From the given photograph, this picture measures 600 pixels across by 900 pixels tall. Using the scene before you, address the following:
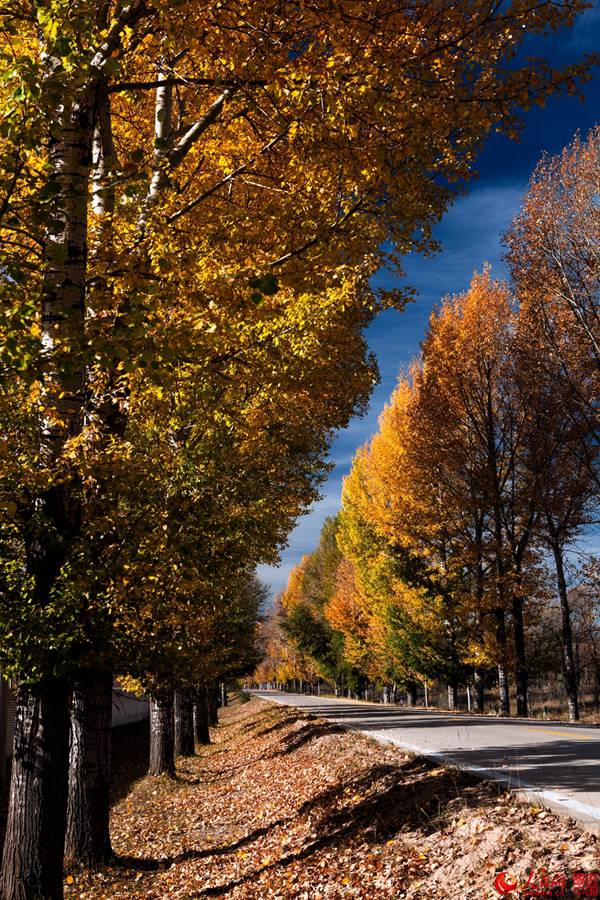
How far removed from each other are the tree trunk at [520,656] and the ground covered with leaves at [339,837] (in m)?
6.82

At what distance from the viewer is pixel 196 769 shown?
16.1 m

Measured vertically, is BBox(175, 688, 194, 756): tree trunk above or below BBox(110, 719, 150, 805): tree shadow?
above

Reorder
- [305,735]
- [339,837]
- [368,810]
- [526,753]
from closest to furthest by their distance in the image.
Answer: [339,837] → [368,810] → [526,753] → [305,735]

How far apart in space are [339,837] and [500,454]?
13.1m

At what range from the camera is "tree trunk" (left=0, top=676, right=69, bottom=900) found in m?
5.21

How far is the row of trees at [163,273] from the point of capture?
441 cm

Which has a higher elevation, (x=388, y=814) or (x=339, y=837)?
(x=388, y=814)

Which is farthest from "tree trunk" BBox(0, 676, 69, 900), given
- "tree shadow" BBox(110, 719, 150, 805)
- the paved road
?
"tree shadow" BBox(110, 719, 150, 805)

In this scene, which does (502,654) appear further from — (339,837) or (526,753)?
(339,837)

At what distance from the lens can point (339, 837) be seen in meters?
6.79

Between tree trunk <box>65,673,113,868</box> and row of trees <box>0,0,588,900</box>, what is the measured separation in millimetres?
28

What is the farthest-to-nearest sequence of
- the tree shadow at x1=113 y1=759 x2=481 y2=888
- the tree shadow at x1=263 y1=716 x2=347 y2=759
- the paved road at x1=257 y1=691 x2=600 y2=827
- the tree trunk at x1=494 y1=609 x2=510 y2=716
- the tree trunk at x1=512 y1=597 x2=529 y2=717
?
the tree trunk at x1=512 y1=597 x2=529 y2=717 < the tree trunk at x1=494 y1=609 x2=510 y2=716 < the tree shadow at x1=263 y1=716 x2=347 y2=759 < the tree shadow at x1=113 y1=759 x2=481 y2=888 < the paved road at x1=257 y1=691 x2=600 y2=827

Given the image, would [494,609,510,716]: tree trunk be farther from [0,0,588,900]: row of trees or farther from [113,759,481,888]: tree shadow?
[0,0,588,900]: row of trees

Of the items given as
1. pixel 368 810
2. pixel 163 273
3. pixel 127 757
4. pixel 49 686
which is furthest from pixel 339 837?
pixel 127 757
